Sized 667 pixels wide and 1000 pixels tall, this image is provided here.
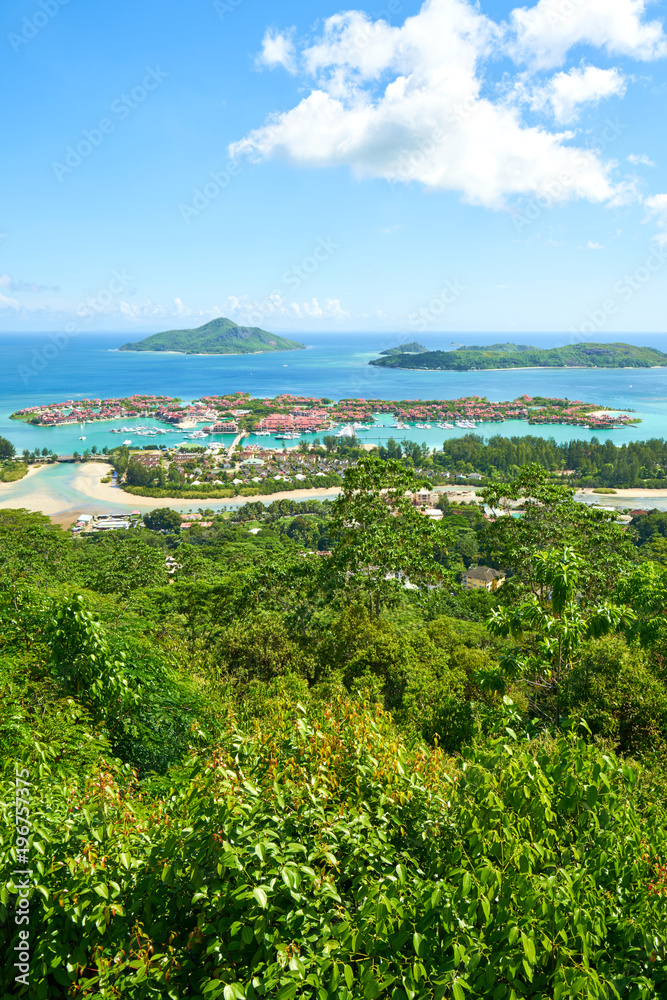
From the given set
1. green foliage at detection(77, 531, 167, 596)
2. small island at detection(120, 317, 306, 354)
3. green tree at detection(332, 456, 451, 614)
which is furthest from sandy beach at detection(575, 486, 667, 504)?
small island at detection(120, 317, 306, 354)

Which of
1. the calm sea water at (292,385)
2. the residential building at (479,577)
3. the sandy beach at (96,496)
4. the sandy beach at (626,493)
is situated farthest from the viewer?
the calm sea water at (292,385)

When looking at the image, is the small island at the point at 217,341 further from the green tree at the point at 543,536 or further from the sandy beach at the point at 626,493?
the green tree at the point at 543,536

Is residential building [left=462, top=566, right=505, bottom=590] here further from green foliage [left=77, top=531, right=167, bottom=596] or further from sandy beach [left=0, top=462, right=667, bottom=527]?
green foliage [left=77, top=531, right=167, bottom=596]

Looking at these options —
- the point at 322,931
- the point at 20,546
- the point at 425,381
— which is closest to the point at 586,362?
the point at 425,381

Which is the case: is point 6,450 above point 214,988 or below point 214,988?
below

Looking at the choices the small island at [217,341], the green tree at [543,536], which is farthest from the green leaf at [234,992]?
the small island at [217,341]

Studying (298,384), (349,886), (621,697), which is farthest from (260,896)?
(298,384)

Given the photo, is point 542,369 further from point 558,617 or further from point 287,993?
point 287,993
